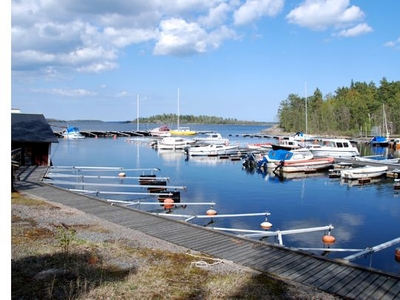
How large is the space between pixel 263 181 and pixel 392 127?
237 ft

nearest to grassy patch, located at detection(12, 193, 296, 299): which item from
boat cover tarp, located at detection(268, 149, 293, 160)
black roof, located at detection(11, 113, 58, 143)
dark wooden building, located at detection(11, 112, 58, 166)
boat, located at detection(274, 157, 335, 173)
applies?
black roof, located at detection(11, 113, 58, 143)

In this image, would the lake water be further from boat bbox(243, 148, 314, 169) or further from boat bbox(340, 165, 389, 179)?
boat bbox(243, 148, 314, 169)

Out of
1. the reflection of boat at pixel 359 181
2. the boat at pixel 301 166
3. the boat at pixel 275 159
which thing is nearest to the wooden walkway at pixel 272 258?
the reflection of boat at pixel 359 181

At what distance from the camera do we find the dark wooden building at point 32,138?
28328 mm

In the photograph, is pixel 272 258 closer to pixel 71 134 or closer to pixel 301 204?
pixel 301 204

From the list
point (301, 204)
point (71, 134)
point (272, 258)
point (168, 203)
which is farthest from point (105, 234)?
point (71, 134)

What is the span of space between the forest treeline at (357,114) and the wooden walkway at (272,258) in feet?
257

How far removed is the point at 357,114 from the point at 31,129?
3447 inches

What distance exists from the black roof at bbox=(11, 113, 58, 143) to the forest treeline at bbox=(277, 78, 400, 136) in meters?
67.5

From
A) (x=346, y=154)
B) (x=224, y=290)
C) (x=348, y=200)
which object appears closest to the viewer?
(x=224, y=290)

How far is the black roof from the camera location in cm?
2800

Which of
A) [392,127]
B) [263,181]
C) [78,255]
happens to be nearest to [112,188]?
[263,181]

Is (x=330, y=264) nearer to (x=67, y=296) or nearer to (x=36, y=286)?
(x=67, y=296)

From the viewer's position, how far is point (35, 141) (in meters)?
28.1
